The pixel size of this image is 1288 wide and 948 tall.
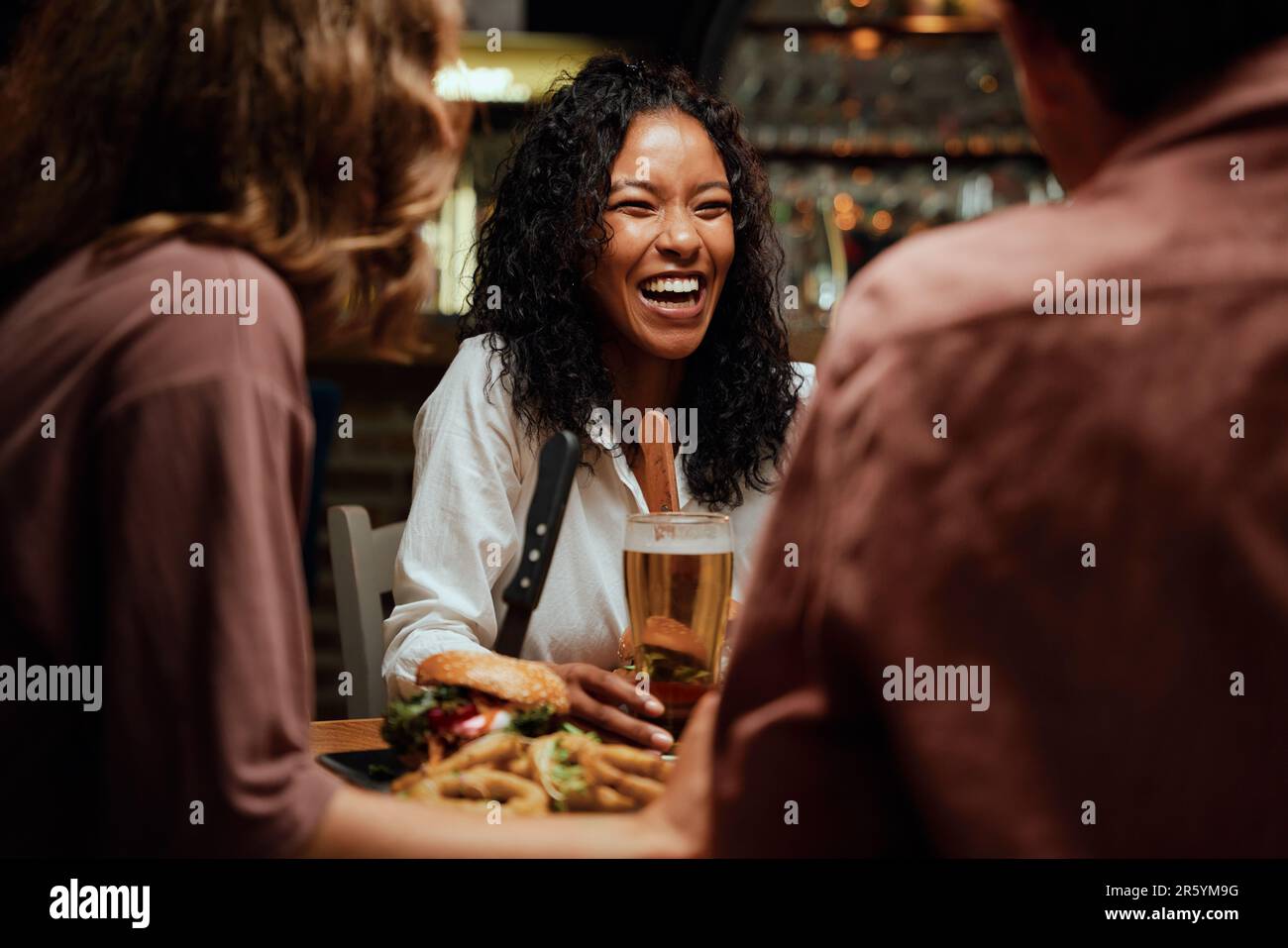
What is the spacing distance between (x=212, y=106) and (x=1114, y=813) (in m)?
0.66

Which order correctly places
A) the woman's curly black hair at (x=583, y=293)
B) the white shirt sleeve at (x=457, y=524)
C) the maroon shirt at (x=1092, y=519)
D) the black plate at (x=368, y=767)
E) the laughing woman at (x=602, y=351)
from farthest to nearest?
the woman's curly black hair at (x=583, y=293) < the laughing woman at (x=602, y=351) < the white shirt sleeve at (x=457, y=524) < the black plate at (x=368, y=767) < the maroon shirt at (x=1092, y=519)

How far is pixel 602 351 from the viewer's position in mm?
2016

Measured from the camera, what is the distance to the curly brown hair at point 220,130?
783 millimetres

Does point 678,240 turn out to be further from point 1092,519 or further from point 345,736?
point 1092,519

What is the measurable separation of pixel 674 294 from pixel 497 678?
900mm

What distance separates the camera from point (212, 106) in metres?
0.78

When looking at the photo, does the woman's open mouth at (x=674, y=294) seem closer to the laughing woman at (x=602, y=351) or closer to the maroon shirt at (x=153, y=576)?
the laughing woman at (x=602, y=351)

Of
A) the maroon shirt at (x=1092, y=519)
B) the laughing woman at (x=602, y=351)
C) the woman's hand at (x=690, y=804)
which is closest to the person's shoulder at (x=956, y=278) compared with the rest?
the maroon shirt at (x=1092, y=519)

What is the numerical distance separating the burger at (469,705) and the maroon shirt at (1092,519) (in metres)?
0.51

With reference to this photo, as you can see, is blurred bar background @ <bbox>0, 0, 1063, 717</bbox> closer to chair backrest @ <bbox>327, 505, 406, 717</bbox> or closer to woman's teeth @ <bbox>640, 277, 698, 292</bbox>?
woman's teeth @ <bbox>640, 277, 698, 292</bbox>

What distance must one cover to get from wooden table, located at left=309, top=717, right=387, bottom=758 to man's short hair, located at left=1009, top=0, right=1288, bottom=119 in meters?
0.91
